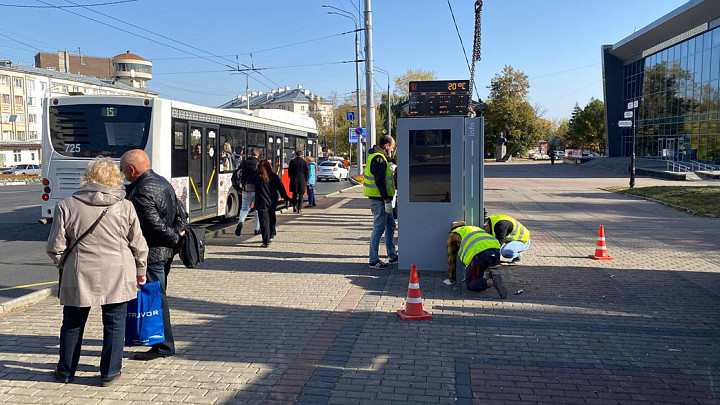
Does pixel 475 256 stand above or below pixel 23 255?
above

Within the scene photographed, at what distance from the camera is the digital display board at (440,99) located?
8180 millimetres

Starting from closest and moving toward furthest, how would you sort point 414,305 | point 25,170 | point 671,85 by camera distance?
point 414,305 < point 671,85 < point 25,170

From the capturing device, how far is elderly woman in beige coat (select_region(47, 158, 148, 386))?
399cm

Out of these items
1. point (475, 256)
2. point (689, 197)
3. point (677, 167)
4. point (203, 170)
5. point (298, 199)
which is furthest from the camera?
point (677, 167)

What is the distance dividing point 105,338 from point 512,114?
73.8m

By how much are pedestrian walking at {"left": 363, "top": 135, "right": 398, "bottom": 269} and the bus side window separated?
15.6ft

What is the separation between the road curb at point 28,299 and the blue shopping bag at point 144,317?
256 cm

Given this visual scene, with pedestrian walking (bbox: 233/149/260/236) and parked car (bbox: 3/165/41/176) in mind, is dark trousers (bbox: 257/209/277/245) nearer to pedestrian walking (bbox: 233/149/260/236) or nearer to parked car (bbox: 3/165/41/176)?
pedestrian walking (bbox: 233/149/260/236)

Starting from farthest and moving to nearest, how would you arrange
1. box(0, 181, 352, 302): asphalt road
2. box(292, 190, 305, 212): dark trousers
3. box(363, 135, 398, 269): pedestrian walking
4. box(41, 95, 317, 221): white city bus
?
box(292, 190, 305, 212): dark trousers < box(41, 95, 317, 221): white city bus < box(363, 135, 398, 269): pedestrian walking < box(0, 181, 352, 302): asphalt road

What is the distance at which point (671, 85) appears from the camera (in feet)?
156

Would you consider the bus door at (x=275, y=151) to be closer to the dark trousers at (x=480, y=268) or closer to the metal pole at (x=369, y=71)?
the metal pole at (x=369, y=71)

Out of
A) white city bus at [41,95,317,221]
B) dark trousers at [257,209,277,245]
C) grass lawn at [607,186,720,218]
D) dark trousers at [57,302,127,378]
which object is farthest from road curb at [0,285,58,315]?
grass lawn at [607,186,720,218]

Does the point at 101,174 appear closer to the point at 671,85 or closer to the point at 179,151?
the point at 179,151

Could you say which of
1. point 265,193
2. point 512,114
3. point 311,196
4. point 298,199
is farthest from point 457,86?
point 512,114
